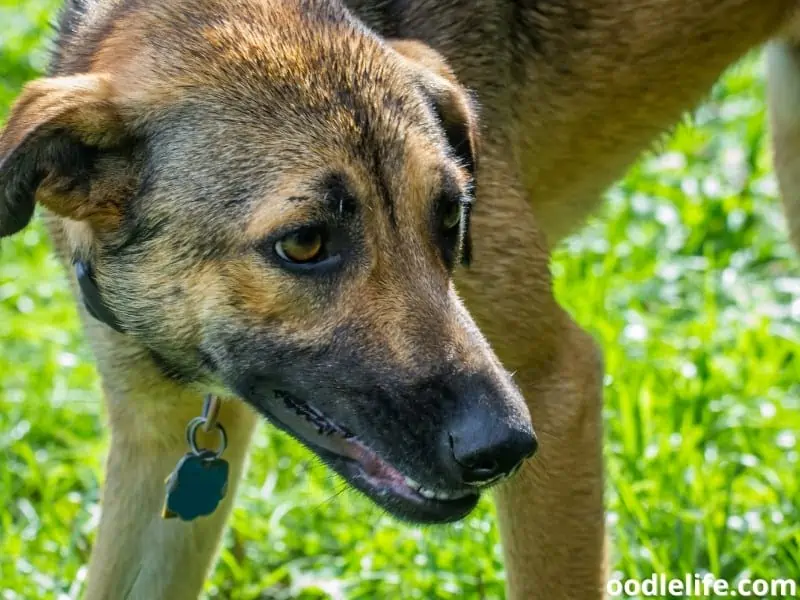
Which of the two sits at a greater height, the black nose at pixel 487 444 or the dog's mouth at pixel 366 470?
the black nose at pixel 487 444

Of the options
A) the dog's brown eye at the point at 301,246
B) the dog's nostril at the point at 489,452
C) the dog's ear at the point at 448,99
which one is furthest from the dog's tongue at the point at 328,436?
the dog's ear at the point at 448,99

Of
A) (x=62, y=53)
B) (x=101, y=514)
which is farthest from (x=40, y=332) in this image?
(x=62, y=53)

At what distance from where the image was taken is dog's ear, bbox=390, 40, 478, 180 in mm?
3473

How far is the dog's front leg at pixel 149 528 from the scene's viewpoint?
3.98m

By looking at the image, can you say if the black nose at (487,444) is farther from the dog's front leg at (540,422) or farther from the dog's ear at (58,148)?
the dog's ear at (58,148)

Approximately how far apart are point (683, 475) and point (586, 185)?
3.49ft

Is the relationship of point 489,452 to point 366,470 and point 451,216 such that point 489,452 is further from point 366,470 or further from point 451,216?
point 451,216

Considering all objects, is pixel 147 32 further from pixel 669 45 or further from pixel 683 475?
pixel 683 475

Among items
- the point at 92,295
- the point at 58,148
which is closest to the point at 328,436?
the point at 92,295

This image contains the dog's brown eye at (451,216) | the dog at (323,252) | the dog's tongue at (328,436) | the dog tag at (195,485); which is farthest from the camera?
the dog tag at (195,485)

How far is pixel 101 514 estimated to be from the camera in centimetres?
414

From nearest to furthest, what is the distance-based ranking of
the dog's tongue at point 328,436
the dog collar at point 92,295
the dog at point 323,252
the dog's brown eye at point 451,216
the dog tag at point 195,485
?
the dog at point 323,252
the dog's tongue at point 328,436
the dog's brown eye at point 451,216
the dog collar at point 92,295
the dog tag at point 195,485

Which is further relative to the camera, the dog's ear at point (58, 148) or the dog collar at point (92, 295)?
the dog collar at point (92, 295)

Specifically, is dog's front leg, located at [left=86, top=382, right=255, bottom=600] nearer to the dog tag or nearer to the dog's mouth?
the dog tag
